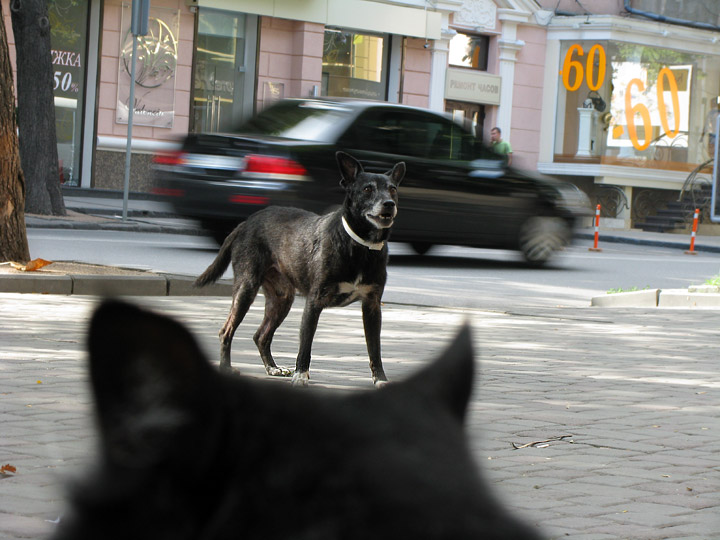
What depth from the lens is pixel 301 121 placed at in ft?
46.2

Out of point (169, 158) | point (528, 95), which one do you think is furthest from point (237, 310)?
point (528, 95)

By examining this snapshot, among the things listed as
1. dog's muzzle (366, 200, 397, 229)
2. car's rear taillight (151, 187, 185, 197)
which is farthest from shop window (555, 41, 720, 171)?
dog's muzzle (366, 200, 397, 229)

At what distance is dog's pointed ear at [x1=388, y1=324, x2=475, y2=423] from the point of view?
727 mm

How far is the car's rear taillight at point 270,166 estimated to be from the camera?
43.3ft

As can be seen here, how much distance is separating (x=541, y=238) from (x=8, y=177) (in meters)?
7.49

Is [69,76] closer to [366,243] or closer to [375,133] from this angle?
[375,133]

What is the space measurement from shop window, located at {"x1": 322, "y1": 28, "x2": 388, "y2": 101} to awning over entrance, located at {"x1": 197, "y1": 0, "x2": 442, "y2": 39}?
0.42m

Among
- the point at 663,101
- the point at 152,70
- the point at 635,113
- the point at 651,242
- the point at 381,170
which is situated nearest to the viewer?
the point at 381,170

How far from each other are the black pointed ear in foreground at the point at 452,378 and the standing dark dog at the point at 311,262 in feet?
19.4

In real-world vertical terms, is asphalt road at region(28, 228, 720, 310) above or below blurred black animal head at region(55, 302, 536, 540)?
below

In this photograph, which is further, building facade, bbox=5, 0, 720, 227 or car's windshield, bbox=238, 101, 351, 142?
building facade, bbox=5, 0, 720, 227

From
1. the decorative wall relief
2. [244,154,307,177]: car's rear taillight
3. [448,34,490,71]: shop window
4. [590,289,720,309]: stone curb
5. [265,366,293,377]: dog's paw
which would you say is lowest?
[265,366,293,377]: dog's paw

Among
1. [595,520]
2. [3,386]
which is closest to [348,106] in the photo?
[3,386]

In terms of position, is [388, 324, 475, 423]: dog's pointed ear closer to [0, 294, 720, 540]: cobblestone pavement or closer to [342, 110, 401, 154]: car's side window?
[0, 294, 720, 540]: cobblestone pavement
